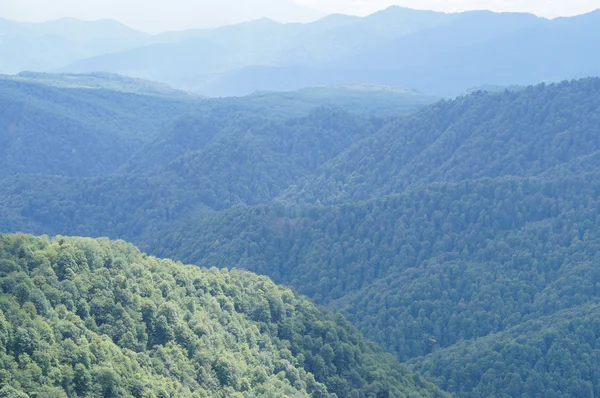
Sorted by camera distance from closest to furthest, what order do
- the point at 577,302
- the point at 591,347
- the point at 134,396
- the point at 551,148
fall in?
the point at 134,396, the point at 591,347, the point at 577,302, the point at 551,148

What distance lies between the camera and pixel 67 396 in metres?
50.0

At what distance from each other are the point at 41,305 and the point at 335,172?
5468 inches

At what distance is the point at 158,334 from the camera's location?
207 ft

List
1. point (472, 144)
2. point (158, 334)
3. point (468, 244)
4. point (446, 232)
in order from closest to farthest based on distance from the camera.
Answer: point (158, 334) → point (468, 244) → point (446, 232) → point (472, 144)

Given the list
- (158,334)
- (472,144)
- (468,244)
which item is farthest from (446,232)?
(158,334)

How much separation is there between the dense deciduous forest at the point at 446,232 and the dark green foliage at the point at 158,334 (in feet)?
17.4

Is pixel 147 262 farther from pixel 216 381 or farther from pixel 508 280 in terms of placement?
pixel 508 280

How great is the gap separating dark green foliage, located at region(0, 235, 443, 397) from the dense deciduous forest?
5.30 m

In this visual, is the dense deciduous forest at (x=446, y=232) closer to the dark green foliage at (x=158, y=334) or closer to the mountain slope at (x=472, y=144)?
the mountain slope at (x=472, y=144)

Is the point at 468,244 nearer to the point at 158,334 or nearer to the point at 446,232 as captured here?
the point at 446,232

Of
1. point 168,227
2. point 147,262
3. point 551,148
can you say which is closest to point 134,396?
point 147,262

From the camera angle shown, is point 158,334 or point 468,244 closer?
point 158,334

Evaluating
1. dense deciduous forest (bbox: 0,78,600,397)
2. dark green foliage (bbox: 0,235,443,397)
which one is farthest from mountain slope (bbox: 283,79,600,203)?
dark green foliage (bbox: 0,235,443,397)

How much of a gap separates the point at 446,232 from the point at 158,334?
7838 centimetres
